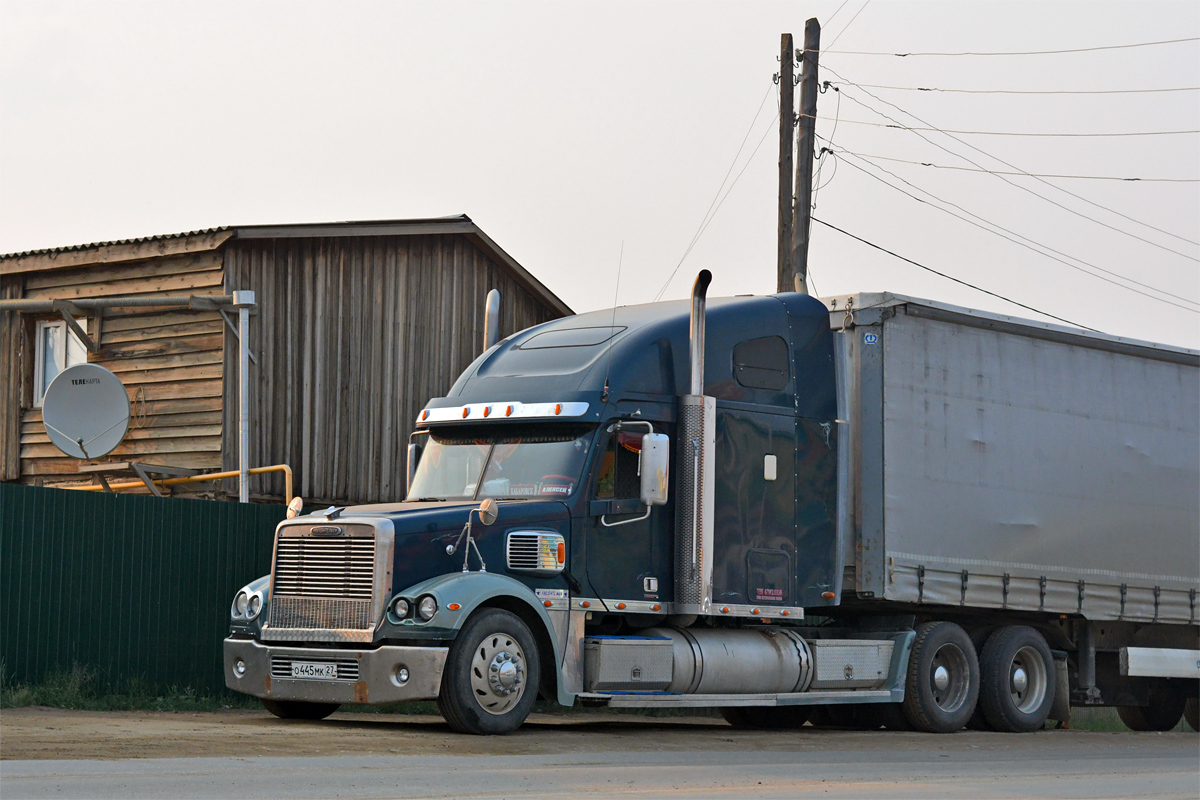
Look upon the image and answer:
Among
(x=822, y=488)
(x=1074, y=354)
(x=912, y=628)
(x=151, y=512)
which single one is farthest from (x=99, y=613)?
(x=1074, y=354)

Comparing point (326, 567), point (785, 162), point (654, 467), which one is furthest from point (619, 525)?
point (785, 162)

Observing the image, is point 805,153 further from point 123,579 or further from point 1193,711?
point 123,579

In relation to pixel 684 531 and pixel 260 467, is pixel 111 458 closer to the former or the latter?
pixel 260 467

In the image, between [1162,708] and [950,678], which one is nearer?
[950,678]

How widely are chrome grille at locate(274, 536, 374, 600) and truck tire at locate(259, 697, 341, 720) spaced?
1174 mm

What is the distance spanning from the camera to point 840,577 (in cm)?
1460

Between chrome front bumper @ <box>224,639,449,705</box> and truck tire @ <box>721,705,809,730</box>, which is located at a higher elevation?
chrome front bumper @ <box>224,639,449,705</box>

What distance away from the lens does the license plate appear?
12.0m

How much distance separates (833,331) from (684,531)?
10.0 feet

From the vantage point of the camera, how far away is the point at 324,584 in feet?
40.1

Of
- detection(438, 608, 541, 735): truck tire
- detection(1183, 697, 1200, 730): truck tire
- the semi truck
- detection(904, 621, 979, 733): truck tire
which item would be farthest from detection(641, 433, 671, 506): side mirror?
detection(1183, 697, 1200, 730): truck tire

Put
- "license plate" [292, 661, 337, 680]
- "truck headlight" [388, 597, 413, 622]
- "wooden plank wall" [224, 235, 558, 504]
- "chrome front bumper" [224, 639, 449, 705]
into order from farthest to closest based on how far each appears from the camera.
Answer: "wooden plank wall" [224, 235, 558, 504] → "license plate" [292, 661, 337, 680] → "truck headlight" [388, 597, 413, 622] → "chrome front bumper" [224, 639, 449, 705]

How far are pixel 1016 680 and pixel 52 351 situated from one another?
1462 cm

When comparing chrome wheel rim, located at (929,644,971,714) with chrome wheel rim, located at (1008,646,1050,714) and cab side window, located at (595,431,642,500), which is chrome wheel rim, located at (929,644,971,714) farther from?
cab side window, located at (595,431,642,500)
